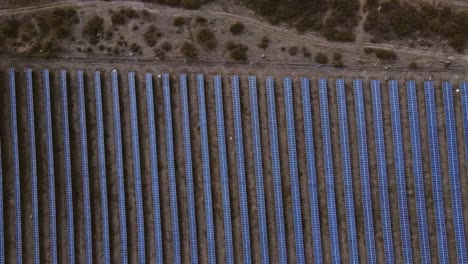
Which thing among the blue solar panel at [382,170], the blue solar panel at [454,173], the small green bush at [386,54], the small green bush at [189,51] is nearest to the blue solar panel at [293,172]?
the blue solar panel at [382,170]

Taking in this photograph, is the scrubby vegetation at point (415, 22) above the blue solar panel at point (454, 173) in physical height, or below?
above

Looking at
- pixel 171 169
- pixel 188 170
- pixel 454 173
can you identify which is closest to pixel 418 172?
pixel 454 173

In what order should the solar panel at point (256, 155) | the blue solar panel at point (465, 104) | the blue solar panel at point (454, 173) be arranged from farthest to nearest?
the solar panel at point (256, 155) < the blue solar panel at point (465, 104) < the blue solar panel at point (454, 173)

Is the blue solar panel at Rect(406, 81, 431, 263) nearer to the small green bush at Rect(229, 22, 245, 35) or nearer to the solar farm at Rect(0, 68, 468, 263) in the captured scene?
the solar farm at Rect(0, 68, 468, 263)

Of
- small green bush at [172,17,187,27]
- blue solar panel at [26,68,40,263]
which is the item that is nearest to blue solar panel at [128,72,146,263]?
small green bush at [172,17,187,27]

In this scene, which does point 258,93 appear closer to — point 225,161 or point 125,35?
point 225,161

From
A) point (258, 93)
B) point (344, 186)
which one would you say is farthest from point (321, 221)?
point (258, 93)

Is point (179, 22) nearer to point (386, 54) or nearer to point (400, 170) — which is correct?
point (386, 54)

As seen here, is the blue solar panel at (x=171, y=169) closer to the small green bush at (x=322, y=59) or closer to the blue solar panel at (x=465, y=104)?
the small green bush at (x=322, y=59)
